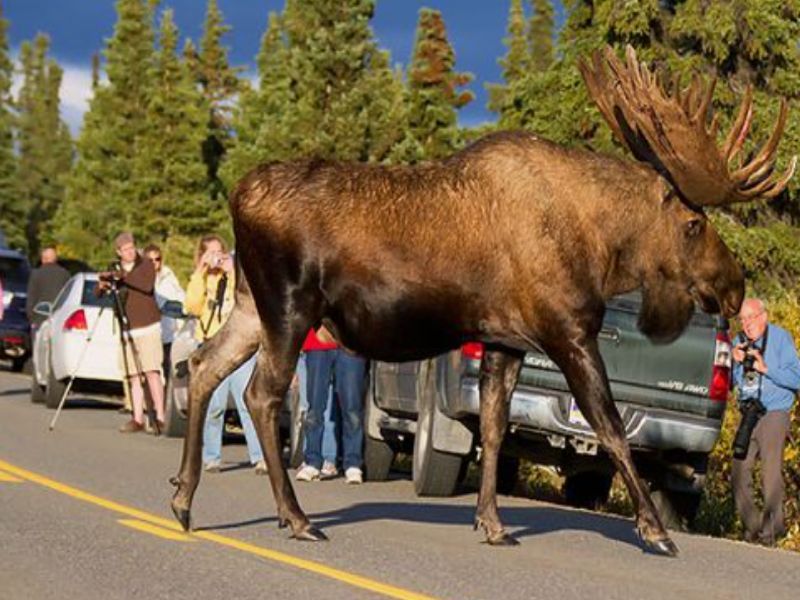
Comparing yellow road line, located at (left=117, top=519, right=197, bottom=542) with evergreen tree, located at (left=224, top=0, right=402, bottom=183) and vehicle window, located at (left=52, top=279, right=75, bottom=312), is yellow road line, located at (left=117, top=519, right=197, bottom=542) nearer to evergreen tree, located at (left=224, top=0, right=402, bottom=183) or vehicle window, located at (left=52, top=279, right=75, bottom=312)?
vehicle window, located at (left=52, top=279, right=75, bottom=312)

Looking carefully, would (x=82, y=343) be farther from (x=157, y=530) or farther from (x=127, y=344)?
(x=157, y=530)

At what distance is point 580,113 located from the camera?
26.7 meters

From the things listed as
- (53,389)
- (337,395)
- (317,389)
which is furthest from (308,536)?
(53,389)

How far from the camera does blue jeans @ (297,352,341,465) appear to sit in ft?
49.7

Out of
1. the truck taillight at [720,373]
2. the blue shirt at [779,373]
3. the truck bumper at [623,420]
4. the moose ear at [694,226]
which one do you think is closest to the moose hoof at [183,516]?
the truck bumper at [623,420]

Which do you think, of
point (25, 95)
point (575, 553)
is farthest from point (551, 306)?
point (25, 95)

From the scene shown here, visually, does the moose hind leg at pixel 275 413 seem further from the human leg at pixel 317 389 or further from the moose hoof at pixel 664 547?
the human leg at pixel 317 389

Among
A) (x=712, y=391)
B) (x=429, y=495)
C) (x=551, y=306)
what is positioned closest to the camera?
(x=551, y=306)

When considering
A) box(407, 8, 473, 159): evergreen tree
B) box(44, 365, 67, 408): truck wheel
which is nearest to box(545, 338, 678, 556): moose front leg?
box(44, 365, 67, 408): truck wheel

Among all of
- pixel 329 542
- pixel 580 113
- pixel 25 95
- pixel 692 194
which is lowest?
pixel 329 542

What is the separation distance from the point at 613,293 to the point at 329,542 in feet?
6.44

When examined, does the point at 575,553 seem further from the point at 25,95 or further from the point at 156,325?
the point at 25,95

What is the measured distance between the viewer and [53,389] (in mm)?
22141

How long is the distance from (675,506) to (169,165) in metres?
58.0
